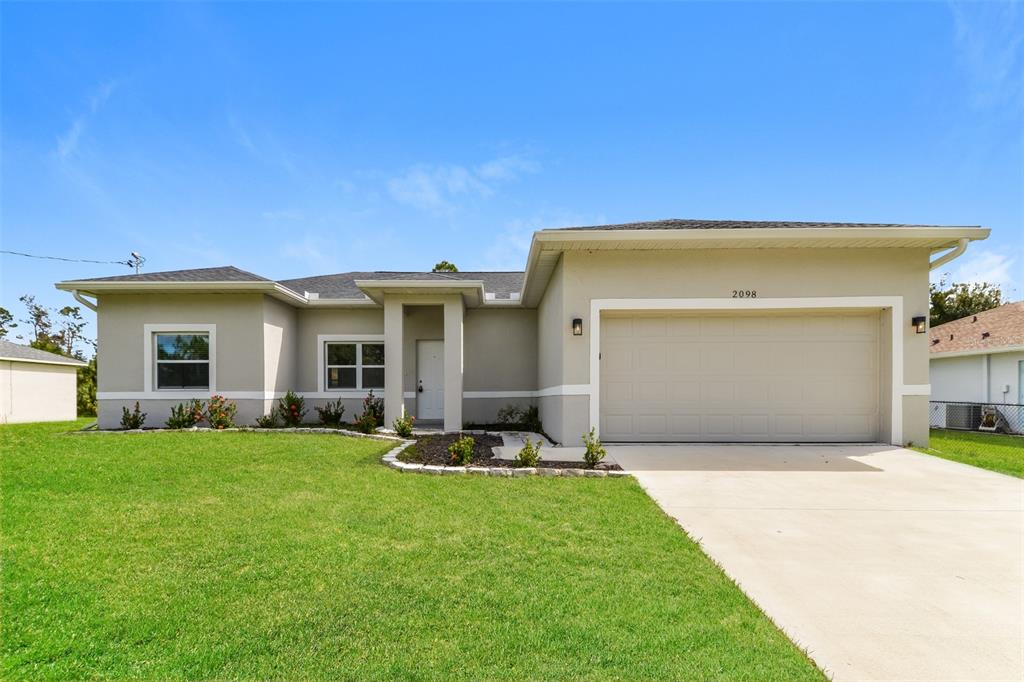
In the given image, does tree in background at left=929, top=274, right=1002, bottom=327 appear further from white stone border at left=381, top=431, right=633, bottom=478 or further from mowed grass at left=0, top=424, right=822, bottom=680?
mowed grass at left=0, top=424, right=822, bottom=680

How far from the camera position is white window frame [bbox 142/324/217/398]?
1029 cm

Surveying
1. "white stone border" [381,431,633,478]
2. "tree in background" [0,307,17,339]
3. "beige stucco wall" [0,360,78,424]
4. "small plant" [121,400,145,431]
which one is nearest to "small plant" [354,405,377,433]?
"white stone border" [381,431,633,478]

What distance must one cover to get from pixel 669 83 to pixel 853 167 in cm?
462

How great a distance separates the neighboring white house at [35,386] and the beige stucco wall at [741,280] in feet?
61.3

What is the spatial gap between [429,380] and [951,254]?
11013 mm

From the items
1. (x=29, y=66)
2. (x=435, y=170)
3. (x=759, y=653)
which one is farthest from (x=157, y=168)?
Answer: (x=759, y=653)

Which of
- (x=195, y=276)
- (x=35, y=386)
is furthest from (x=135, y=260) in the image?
(x=195, y=276)

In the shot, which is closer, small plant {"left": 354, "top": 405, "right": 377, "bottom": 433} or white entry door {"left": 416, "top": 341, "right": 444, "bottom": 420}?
small plant {"left": 354, "top": 405, "right": 377, "bottom": 433}

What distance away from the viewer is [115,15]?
7.40 meters

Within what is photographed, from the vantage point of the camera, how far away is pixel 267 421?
10125 mm

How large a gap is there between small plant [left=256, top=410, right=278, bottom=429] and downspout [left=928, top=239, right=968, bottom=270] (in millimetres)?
13665

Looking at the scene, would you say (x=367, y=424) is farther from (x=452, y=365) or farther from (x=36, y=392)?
(x=36, y=392)

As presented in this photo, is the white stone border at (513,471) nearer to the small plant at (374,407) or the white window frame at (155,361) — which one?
the small plant at (374,407)

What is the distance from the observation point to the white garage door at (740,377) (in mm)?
7969
